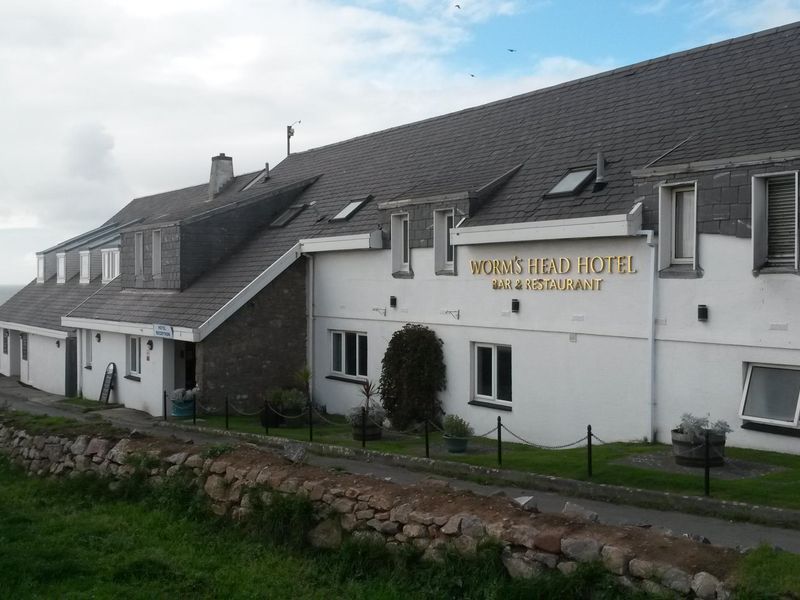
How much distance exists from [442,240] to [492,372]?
12.2 ft

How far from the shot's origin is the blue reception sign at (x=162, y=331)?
24.9 m

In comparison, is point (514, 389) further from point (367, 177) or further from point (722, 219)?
point (367, 177)

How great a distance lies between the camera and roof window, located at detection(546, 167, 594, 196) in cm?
1897

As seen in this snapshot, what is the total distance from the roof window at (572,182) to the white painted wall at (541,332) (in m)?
1.26

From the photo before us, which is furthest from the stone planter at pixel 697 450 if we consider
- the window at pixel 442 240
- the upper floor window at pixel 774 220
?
the window at pixel 442 240

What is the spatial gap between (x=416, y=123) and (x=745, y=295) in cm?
1687

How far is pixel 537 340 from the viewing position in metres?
19.2

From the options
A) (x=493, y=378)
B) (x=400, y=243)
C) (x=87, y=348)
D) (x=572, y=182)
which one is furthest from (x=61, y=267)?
(x=572, y=182)

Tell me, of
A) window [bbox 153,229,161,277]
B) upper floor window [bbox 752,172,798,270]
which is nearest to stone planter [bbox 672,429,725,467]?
upper floor window [bbox 752,172,798,270]

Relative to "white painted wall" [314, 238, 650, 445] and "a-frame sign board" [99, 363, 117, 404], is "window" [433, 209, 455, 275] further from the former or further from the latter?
"a-frame sign board" [99, 363, 117, 404]

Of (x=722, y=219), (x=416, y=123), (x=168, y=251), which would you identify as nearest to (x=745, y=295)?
(x=722, y=219)

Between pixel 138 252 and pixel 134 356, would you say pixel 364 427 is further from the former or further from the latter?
pixel 138 252

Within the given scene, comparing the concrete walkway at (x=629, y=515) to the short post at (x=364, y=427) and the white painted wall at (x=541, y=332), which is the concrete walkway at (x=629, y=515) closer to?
the short post at (x=364, y=427)

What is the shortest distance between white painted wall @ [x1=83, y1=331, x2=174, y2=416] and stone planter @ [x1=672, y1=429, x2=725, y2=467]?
638 inches
